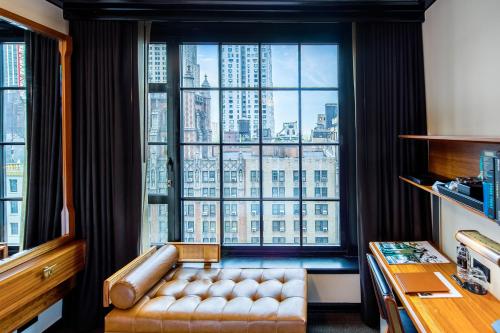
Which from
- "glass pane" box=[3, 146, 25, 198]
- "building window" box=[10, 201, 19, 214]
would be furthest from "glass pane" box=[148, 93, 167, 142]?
"building window" box=[10, 201, 19, 214]

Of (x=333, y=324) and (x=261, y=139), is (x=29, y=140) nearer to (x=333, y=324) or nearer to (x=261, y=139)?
(x=261, y=139)

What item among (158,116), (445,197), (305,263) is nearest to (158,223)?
(158,116)

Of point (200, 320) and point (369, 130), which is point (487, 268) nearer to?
point (369, 130)

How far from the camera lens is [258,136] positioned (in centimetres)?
266

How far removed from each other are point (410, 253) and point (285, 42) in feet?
6.09

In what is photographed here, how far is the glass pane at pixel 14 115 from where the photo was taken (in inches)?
78.4

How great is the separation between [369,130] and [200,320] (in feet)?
5.71

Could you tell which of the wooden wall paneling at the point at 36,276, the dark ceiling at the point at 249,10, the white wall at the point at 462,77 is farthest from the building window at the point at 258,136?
the wooden wall paneling at the point at 36,276

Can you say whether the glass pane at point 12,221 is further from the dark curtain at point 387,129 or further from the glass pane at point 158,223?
the dark curtain at point 387,129

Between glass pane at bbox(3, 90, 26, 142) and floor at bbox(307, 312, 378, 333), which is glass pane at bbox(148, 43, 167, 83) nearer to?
glass pane at bbox(3, 90, 26, 142)

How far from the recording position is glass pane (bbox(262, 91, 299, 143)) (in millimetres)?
2648

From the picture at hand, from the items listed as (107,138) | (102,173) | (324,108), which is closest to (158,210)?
(102,173)

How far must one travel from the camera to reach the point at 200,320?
5.62 ft

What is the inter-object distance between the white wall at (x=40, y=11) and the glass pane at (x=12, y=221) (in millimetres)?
1219
